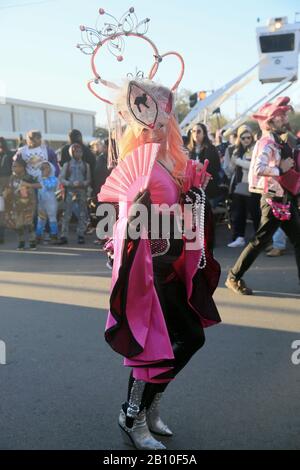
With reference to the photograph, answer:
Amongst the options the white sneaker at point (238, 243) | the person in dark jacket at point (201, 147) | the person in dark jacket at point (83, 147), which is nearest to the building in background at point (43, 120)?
the person in dark jacket at point (83, 147)

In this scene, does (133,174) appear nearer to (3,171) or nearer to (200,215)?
(200,215)

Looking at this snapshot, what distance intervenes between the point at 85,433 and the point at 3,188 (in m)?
6.03

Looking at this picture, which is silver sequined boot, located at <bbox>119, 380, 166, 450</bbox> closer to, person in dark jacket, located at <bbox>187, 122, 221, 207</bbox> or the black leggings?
the black leggings

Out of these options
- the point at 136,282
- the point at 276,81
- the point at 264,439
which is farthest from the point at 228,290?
the point at 276,81

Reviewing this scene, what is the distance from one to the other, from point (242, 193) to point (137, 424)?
5286 millimetres

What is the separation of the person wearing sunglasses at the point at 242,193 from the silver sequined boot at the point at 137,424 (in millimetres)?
5052

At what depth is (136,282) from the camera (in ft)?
7.48

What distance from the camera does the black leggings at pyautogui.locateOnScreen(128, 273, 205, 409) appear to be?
2.46 metres

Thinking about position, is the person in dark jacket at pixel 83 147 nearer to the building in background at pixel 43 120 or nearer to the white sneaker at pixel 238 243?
the white sneaker at pixel 238 243

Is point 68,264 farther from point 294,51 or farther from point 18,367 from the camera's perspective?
point 294,51

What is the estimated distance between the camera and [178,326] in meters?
2.49

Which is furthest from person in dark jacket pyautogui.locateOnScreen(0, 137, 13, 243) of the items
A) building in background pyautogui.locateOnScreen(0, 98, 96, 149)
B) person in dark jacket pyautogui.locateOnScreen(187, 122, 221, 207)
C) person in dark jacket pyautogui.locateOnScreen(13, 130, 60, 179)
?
building in background pyautogui.locateOnScreen(0, 98, 96, 149)

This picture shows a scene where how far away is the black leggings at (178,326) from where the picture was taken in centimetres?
246

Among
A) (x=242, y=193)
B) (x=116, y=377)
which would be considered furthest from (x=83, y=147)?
(x=116, y=377)
